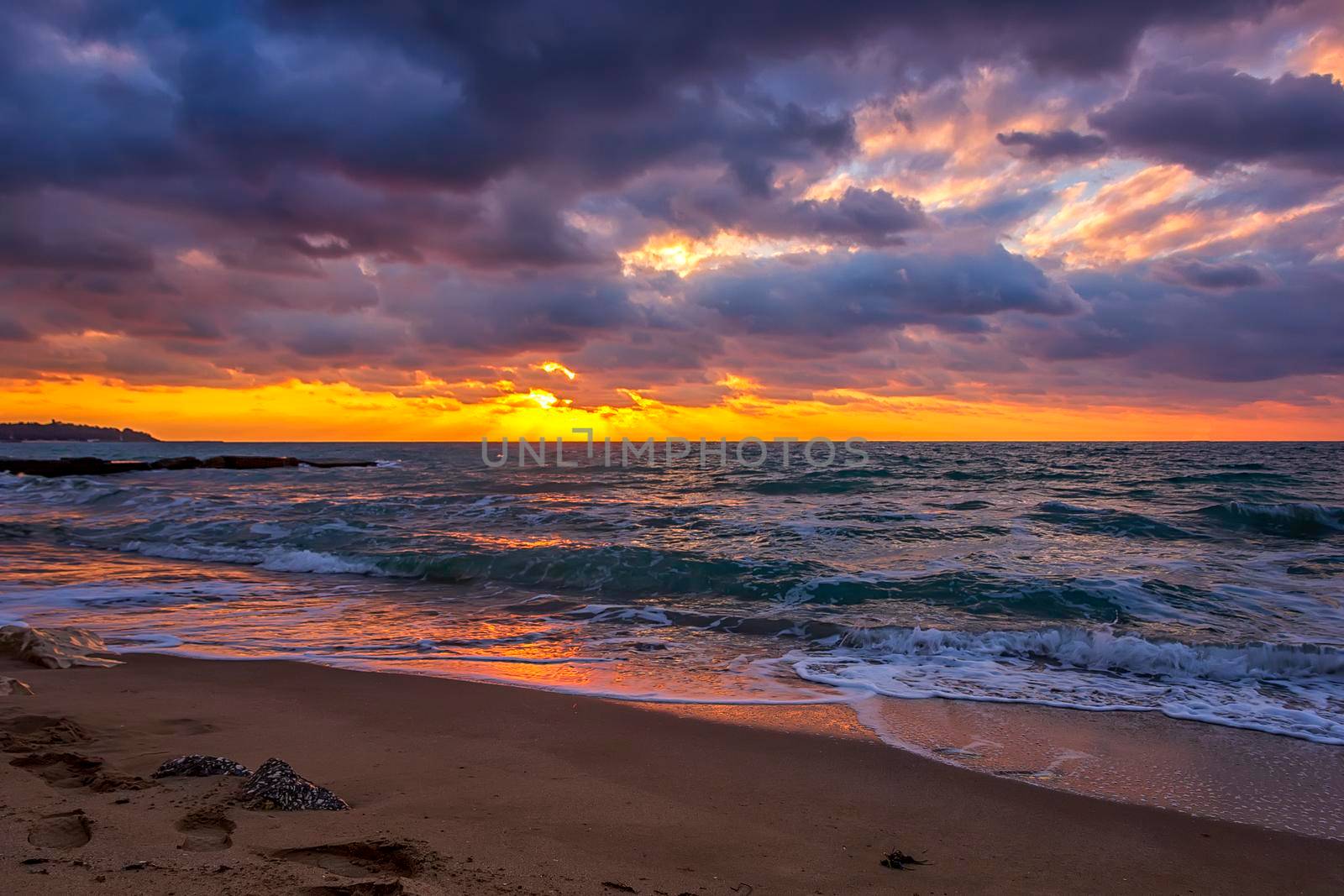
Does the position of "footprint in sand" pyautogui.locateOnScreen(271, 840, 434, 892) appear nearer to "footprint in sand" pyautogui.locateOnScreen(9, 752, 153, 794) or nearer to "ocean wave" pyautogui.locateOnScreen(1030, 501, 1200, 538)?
"footprint in sand" pyautogui.locateOnScreen(9, 752, 153, 794)

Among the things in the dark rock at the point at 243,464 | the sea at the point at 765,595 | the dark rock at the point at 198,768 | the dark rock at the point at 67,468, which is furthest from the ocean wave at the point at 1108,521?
the dark rock at the point at 67,468

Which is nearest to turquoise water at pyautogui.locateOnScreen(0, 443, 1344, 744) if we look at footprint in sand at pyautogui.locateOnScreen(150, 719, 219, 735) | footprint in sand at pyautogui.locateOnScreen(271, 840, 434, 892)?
footprint in sand at pyautogui.locateOnScreen(150, 719, 219, 735)

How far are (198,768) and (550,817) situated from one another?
5.95 ft

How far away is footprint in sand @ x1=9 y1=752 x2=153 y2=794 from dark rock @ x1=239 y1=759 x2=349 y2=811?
59 centimetres

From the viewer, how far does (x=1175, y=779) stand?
484 centimetres

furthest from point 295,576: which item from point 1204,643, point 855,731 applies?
point 1204,643

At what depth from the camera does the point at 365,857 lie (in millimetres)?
3049

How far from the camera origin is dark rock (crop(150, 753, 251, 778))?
152 inches

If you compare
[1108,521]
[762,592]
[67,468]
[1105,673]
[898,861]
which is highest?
[67,468]

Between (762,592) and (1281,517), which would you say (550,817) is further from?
(1281,517)

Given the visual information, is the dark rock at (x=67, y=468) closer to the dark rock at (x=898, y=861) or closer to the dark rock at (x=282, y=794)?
the dark rock at (x=282, y=794)

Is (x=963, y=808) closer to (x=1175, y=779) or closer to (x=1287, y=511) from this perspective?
(x=1175, y=779)

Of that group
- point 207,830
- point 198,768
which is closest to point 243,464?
point 198,768

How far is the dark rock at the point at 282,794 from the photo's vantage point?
11.4ft
